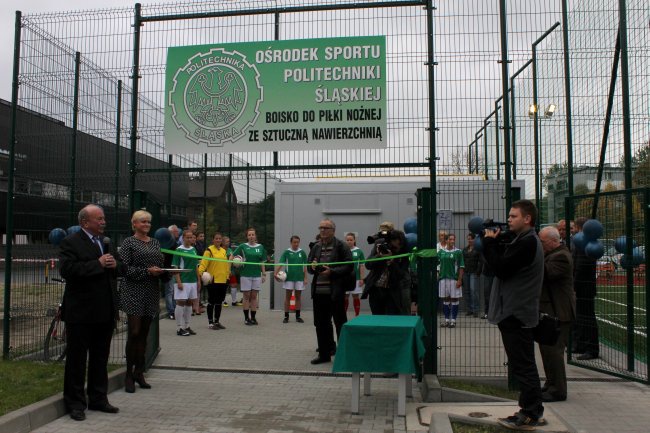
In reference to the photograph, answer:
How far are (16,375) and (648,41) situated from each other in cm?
894

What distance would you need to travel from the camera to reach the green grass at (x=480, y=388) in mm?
6285

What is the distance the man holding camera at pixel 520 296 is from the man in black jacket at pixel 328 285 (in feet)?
9.92

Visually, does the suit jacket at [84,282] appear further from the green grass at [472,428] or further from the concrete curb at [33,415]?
the green grass at [472,428]

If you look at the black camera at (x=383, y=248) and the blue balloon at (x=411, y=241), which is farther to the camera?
the blue balloon at (x=411, y=241)

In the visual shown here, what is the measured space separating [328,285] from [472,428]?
10.9ft

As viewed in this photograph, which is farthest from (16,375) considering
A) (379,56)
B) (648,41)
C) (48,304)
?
(648,41)

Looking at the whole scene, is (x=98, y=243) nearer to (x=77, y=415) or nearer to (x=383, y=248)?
(x=77, y=415)

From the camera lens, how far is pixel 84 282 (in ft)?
18.2

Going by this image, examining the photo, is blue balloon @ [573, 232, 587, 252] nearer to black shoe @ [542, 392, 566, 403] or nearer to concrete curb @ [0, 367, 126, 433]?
black shoe @ [542, 392, 566, 403]

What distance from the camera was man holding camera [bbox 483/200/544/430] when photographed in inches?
195

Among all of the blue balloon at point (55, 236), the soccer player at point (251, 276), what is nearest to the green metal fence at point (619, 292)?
the soccer player at point (251, 276)

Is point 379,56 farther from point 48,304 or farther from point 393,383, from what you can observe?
point 48,304

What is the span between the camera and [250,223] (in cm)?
1775

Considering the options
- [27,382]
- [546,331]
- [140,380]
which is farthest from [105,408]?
[546,331]
